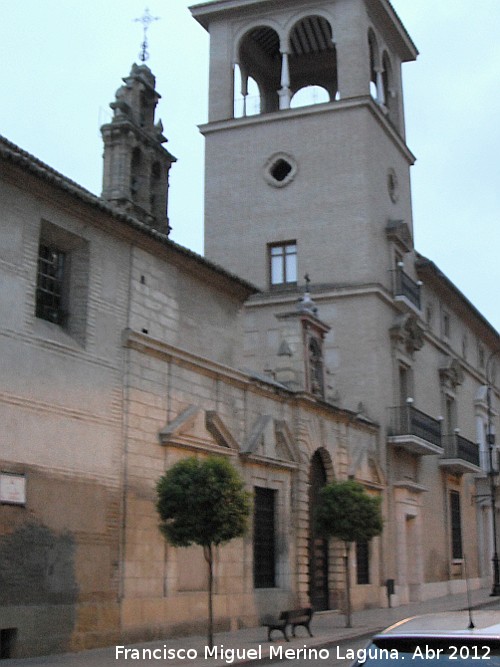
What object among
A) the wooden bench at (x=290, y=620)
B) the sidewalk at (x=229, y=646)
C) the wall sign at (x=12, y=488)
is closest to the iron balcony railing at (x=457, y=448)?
the sidewalk at (x=229, y=646)

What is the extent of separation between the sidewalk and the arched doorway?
52 cm

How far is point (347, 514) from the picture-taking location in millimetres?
22641

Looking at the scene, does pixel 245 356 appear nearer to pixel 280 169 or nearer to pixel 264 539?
pixel 280 169

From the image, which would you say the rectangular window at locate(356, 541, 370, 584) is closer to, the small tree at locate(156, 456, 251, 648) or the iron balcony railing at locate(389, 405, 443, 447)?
the iron balcony railing at locate(389, 405, 443, 447)

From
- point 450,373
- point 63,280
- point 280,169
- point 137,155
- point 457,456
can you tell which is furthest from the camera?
point 450,373

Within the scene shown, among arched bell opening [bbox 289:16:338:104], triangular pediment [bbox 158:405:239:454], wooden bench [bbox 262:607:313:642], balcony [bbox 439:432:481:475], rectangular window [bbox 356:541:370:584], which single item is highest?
arched bell opening [bbox 289:16:338:104]

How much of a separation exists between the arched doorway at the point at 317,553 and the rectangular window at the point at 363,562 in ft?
6.61

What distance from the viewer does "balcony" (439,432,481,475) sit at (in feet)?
122

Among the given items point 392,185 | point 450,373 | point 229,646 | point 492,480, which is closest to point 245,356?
point 392,185

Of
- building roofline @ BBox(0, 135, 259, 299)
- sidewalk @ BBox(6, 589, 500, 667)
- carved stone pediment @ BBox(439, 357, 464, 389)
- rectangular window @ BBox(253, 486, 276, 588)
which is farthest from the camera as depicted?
carved stone pediment @ BBox(439, 357, 464, 389)

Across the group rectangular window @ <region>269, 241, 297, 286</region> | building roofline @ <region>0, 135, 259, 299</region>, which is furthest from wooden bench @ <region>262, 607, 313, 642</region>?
rectangular window @ <region>269, 241, 297, 286</region>

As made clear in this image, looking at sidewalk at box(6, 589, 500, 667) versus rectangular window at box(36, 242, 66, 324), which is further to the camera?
rectangular window at box(36, 242, 66, 324)

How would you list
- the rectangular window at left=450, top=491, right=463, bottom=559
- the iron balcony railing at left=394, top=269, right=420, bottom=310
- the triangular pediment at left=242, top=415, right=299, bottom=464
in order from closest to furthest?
the triangular pediment at left=242, top=415, right=299, bottom=464 < the iron balcony railing at left=394, top=269, right=420, bottom=310 < the rectangular window at left=450, top=491, right=463, bottom=559

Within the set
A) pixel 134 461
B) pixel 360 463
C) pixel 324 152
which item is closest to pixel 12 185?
pixel 134 461
